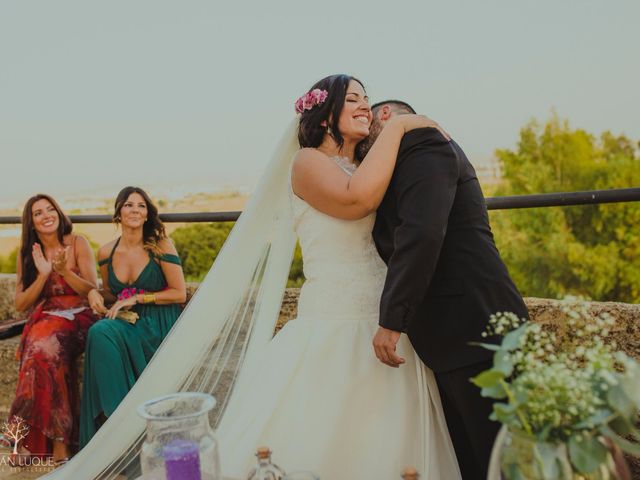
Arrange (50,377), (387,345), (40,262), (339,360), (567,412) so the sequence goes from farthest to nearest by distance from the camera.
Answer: (40,262), (50,377), (339,360), (387,345), (567,412)

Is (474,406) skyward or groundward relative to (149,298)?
skyward

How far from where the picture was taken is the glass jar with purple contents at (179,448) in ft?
4.67

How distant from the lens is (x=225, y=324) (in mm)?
2539

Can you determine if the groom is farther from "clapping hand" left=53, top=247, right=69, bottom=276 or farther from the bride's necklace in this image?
"clapping hand" left=53, top=247, right=69, bottom=276

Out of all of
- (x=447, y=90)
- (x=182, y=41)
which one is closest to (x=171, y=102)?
(x=182, y=41)

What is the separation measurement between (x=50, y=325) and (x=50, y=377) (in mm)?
308

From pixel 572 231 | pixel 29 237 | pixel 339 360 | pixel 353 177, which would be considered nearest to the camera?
pixel 353 177

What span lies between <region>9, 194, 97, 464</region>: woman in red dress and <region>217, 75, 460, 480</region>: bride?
147 centimetres

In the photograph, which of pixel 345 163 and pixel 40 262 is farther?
pixel 40 262

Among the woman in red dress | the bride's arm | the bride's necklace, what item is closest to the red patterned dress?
the woman in red dress

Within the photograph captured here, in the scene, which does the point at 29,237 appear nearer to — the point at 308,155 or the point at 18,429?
the point at 18,429

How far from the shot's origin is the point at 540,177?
1407 inches

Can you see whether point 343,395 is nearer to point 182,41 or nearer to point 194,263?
point 194,263

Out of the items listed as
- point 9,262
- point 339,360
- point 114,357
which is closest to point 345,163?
point 339,360
